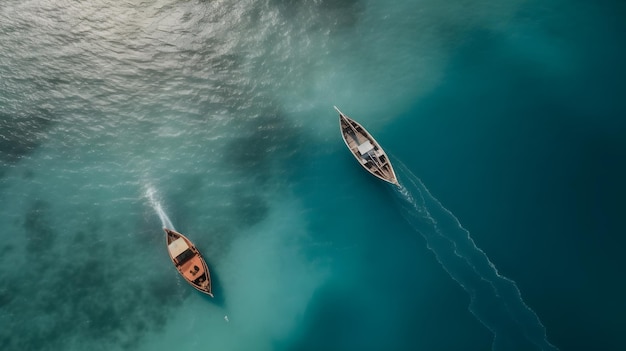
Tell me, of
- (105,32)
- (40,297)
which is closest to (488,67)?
(105,32)

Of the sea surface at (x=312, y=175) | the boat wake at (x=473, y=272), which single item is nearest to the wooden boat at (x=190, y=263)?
the sea surface at (x=312, y=175)

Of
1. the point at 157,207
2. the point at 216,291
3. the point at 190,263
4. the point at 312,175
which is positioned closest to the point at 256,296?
the point at 216,291

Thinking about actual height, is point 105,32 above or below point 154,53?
above

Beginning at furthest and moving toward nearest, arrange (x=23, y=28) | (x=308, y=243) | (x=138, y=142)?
(x=23, y=28), (x=138, y=142), (x=308, y=243)

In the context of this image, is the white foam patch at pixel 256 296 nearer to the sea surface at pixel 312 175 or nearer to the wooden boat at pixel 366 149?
the sea surface at pixel 312 175

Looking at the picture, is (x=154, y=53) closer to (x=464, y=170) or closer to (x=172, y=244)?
(x=172, y=244)

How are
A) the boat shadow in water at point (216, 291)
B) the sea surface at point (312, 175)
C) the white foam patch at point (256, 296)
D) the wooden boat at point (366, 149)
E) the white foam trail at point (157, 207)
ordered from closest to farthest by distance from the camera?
the white foam patch at point (256, 296), the sea surface at point (312, 175), the boat shadow in water at point (216, 291), the wooden boat at point (366, 149), the white foam trail at point (157, 207)

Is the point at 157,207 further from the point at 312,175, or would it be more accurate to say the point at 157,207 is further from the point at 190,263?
the point at 312,175
